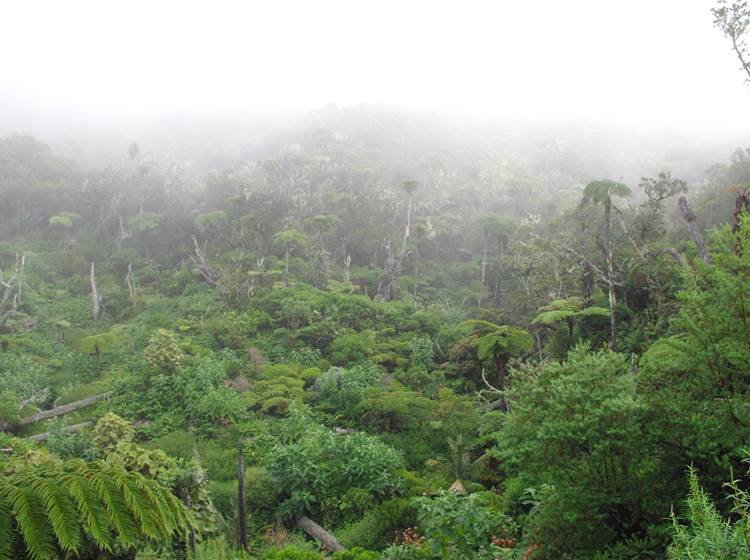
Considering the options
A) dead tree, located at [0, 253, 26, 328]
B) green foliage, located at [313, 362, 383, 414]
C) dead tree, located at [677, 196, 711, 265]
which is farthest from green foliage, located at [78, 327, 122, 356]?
dead tree, located at [677, 196, 711, 265]

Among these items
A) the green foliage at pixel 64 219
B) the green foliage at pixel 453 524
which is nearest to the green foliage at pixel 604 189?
the green foliage at pixel 453 524

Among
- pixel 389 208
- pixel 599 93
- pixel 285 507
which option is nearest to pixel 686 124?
pixel 599 93

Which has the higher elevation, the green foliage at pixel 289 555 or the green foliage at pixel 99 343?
the green foliage at pixel 289 555

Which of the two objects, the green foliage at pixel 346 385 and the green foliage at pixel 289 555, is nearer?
the green foliage at pixel 289 555

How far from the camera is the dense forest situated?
6277mm

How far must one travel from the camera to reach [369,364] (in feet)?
60.0

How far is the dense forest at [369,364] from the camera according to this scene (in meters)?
6.28

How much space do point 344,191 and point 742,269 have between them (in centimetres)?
3015

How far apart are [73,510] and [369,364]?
14.1 metres

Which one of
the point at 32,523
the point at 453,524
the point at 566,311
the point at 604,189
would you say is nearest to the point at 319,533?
the point at 453,524

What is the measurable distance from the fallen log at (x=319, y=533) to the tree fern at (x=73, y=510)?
558 centimetres

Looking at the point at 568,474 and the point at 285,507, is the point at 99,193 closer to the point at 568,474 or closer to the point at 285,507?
the point at 285,507

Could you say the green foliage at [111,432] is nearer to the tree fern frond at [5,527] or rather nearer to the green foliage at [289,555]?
the green foliage at [289,555]

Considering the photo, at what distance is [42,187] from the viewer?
1342 inches
